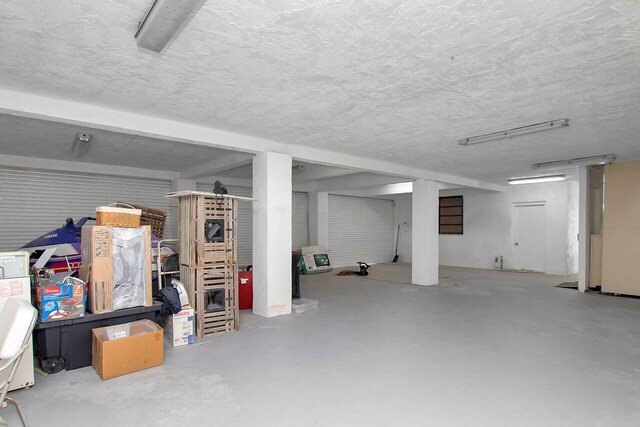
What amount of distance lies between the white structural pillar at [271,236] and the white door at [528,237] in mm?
8978

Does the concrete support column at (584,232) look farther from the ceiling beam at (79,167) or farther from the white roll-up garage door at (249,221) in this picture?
the ceiling beam at (79,167)

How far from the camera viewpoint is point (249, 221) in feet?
34.2

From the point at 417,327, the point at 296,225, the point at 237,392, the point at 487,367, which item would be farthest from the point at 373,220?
the point at 237,392

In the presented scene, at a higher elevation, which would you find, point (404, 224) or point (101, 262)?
point (101, 262)

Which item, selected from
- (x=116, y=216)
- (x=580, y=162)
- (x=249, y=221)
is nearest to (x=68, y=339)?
(x=116, y=216)

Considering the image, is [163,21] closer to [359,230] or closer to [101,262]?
Answer: [101,262]

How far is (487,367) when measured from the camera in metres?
3.51

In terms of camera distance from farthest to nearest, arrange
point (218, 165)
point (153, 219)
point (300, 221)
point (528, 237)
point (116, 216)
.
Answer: point (300, 221) → point (528, 237) → point (218, 165) → point (153, 219) → point (116, 216)

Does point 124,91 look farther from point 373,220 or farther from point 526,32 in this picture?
point 373,220

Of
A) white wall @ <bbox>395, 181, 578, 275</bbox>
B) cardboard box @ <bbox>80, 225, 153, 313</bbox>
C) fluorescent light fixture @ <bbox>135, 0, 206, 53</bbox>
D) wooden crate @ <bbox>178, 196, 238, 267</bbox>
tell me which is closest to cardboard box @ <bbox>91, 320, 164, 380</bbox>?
cardboard box @ <bbox>80, 225, 153, 313</bbox>

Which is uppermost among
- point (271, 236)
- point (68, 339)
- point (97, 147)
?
point (97, 147)

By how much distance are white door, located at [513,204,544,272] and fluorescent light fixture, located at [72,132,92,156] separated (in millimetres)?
11722

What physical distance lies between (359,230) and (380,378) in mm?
9981

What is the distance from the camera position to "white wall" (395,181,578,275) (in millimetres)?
10398
